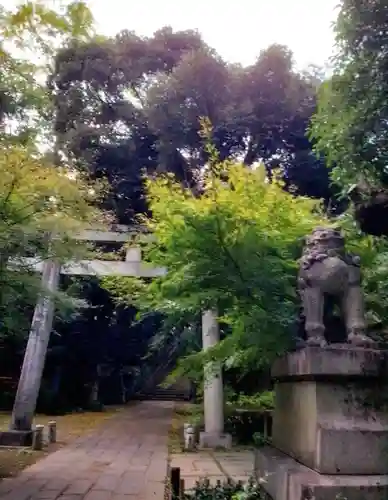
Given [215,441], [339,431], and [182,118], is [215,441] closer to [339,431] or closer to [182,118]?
[339,431]

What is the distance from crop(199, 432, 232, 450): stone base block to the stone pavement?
0.26 metres

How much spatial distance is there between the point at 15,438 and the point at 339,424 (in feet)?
22.8

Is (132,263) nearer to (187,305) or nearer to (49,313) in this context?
(49,313)

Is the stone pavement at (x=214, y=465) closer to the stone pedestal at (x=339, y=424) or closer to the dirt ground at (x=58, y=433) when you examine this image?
the dirt ground at (x=58, y=433)

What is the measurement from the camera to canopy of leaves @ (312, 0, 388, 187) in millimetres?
3820

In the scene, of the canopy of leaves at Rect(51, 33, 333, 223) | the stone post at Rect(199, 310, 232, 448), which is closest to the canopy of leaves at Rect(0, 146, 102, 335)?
the stone post at Rect(199, 310, 232, 448)

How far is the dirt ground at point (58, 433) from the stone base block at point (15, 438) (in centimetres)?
22

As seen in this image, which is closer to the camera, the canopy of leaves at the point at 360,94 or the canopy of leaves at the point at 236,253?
the canopy of leaves at the point at 236,253

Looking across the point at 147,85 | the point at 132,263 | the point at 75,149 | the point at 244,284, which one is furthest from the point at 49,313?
the point at 244,284

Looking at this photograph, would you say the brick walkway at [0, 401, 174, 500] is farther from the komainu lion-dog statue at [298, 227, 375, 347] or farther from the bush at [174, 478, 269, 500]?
the komainu lion-dog statue at [298, 227, 375, 347]

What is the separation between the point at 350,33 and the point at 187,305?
94.7 inches

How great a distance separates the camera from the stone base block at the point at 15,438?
8.49 m

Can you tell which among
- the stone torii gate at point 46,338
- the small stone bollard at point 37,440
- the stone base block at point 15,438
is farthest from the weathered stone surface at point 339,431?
the stone base block at point 15,438

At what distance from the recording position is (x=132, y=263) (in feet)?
33.2
